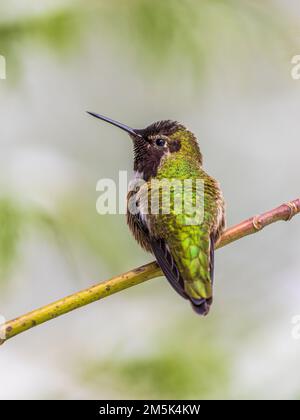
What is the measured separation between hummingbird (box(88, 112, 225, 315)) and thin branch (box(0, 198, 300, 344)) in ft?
0.37

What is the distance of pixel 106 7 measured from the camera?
2924mm

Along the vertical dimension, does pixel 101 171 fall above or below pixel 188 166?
above

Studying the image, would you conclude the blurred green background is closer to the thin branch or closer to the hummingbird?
the hummingbird

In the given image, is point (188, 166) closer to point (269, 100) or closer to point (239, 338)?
point (239, 338)

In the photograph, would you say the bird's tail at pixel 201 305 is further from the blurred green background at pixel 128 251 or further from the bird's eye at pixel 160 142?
the bird's eye at pixel 160 142

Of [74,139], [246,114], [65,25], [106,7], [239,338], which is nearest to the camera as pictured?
[65,25]

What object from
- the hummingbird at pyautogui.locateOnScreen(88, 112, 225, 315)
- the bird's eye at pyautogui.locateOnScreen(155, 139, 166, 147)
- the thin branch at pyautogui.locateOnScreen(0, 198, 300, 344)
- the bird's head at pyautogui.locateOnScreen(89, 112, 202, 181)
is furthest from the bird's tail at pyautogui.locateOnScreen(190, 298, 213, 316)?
the bird's eye at pyautogui.locateOnScreen(155, 139, 166, 147)

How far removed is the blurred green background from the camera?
8.82 feet

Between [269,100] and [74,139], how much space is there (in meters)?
1.47

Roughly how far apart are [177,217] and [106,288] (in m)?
0.83

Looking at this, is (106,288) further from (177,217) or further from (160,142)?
(160,142)

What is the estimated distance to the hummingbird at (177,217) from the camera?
2.57 metres
